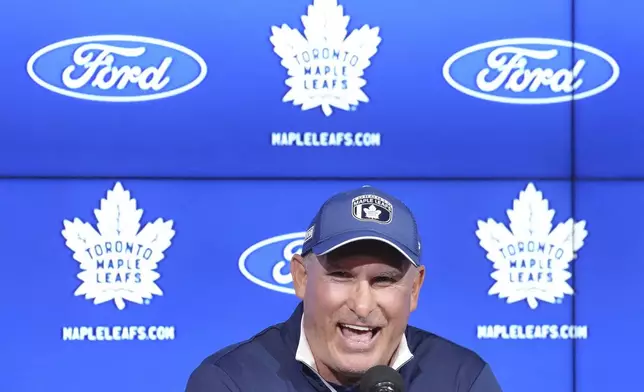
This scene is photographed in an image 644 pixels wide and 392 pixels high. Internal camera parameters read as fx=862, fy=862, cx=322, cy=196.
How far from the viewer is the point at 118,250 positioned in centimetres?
231

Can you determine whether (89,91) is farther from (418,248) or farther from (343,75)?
(418,248)

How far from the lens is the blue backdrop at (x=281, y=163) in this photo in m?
2.29

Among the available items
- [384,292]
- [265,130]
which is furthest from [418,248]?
[265,130]

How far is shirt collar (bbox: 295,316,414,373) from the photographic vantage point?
1369mm

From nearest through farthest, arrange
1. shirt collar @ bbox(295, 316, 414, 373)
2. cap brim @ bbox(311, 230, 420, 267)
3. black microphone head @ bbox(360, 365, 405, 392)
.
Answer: black microphone head @ bbox(360, 365, 405, 392), cap brim @ bbox(311, 230, 420, 267), shirt collar @ bbox(295, 316, 414, 373)

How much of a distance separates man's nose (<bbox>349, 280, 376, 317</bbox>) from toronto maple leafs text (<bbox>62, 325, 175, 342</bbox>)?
1.14m

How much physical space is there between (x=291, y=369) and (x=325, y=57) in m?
1.14

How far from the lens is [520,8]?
2.35 meters

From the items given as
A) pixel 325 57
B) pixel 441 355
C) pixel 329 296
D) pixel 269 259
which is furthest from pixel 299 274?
pixel 325 57

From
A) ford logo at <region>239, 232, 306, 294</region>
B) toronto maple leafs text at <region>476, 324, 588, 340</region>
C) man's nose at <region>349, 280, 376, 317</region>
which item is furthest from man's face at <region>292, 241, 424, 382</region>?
toronto maple leafs text at <region>476, 324, 588, 340</region>

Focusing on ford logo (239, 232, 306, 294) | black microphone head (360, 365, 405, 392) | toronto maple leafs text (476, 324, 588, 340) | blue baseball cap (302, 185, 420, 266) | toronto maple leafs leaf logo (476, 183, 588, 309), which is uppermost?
toronto maple leafs leaf logo (476, 183, 588, 309)

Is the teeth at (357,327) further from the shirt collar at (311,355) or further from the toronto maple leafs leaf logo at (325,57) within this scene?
the toronto maple leafs leaf logo at (325,57)

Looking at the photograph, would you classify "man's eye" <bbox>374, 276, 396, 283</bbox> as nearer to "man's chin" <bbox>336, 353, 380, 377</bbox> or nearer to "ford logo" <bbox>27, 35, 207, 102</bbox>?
"man's chin" <bbox>336, 353, 380, 377</bbox>

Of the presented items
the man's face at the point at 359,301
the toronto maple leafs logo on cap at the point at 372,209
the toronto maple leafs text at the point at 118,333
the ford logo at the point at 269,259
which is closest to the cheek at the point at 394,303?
the man's face at the point at 359,301
